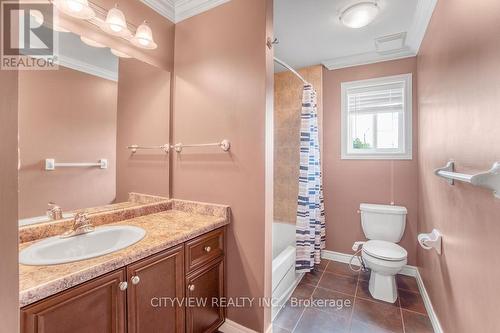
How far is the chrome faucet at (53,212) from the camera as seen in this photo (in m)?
1.27

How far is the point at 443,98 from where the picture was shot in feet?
5.11

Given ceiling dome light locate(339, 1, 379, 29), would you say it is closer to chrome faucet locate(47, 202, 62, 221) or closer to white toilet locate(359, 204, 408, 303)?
white toilet locate(359, 204, 408, 303)

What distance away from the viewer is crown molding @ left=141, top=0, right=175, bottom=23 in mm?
1790

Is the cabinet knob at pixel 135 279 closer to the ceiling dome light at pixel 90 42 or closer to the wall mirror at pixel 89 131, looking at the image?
the wall mirror at pixel 89 131

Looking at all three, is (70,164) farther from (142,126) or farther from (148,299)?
(148,299)

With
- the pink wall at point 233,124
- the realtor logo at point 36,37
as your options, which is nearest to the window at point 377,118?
the pink wall at point 233,124

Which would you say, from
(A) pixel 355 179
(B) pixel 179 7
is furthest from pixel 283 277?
(B) pixel 179 7

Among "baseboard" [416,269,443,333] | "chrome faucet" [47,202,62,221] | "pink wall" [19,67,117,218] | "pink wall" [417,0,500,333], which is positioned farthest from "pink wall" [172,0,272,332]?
"baseboard" [416,269,443,333]

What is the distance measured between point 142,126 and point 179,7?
106 centimetres

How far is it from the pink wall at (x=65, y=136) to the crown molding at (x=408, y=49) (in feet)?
8.10

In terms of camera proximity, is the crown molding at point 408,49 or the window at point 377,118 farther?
the window at point 377,118

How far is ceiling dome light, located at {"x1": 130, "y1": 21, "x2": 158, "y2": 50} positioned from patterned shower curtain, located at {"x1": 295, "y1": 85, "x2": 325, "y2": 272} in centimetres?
162

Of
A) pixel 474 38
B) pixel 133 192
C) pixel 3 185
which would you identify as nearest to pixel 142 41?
pixel 133 192

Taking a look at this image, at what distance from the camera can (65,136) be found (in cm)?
135
